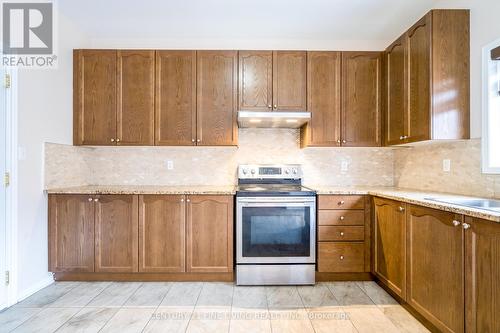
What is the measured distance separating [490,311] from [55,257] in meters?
3.26

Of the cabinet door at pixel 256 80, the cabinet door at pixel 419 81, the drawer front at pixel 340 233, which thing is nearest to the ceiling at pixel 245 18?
the cabinet door at pixel 256 80

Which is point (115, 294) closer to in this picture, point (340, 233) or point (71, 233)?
point (71, 233)

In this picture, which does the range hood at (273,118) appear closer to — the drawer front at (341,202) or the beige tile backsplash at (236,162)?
the beige tile backsplash at (236,162)

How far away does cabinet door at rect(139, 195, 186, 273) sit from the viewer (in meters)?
2.70

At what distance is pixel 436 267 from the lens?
1.83 meters

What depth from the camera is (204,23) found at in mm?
2959

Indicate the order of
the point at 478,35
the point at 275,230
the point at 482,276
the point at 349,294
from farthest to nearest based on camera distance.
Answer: the point at 275,230 < the point at 349,294 < the point at 478,35 < the point at 482,276

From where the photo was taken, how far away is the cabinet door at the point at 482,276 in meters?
1.40

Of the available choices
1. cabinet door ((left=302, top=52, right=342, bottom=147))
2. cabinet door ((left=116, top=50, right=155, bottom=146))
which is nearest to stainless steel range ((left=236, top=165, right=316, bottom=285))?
cabinet door ((left=302, top=52, right=342, bottom=147))

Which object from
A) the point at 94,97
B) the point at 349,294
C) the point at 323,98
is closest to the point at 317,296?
the point at 349,294

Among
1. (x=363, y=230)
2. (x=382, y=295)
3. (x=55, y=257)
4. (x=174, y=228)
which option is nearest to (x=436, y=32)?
(x=363, y=230)

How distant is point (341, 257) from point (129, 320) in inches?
73.7

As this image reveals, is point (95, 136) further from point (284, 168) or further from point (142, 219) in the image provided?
point (284, 168)

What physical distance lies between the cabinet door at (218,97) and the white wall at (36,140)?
1334 millimetres
